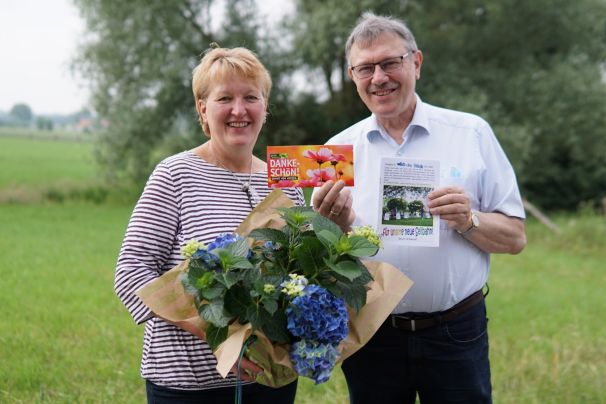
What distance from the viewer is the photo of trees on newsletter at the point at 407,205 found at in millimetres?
2842

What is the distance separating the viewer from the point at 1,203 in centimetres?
1712

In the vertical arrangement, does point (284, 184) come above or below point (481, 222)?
above

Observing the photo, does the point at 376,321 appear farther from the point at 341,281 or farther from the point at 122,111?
the point at 122,111

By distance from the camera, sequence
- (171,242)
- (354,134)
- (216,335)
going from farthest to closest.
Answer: (354,134) < (171,242) < (216,335)

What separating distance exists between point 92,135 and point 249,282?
706 inches

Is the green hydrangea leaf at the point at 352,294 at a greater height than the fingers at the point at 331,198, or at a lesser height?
lesser

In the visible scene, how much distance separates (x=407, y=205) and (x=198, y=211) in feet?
2.77

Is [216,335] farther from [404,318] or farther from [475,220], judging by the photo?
[475,220]

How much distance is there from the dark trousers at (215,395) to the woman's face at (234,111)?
98 centimetres

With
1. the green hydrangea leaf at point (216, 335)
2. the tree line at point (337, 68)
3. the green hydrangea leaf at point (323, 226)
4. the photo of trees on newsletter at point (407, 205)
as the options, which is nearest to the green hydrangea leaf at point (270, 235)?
the green hydrangea leaf at point (323, 226)

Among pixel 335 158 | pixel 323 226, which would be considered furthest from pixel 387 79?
pixel 323 226

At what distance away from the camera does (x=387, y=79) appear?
3035mm

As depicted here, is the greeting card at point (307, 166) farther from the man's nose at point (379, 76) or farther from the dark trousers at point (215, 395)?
the dark trousers at point (215, 395)

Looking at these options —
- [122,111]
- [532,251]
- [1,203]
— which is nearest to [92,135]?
[122,111]
